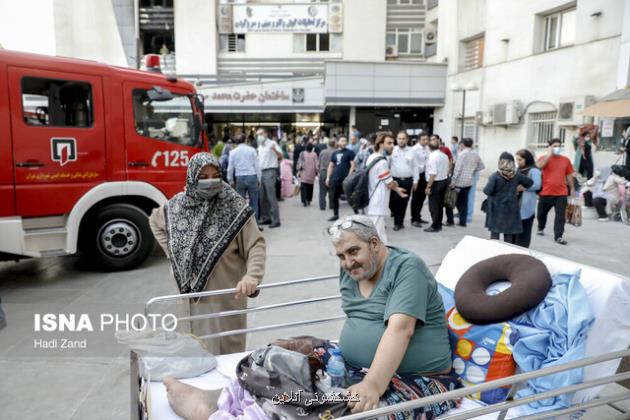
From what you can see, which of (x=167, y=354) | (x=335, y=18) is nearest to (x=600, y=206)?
(x=167, y=354)

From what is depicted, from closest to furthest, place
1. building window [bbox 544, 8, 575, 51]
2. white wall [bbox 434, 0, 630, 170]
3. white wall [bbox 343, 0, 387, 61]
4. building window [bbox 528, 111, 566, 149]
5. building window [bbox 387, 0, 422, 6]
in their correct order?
white wall [bbox 434, 0, 630, 170] → building window [bbox 544, 8, 575, 51] → building window [bbox 528, 111, 566, 149] → white wall [bbox 343, 0, 387, 61] → building window [bbox 387, 0, 422, 6]

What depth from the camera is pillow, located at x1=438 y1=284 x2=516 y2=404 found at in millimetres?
2477

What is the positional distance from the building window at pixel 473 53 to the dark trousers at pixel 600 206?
1105cm

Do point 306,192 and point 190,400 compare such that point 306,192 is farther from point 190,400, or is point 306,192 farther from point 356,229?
point 190,400

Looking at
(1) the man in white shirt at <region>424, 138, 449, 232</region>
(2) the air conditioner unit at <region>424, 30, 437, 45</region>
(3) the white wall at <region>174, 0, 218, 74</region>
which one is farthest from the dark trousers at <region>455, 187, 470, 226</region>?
(3) the white wall at <region>174, 0, 218, 74</region>

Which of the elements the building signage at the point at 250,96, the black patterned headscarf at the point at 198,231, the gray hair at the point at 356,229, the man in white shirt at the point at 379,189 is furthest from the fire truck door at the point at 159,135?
the building signage at the point at 250,96

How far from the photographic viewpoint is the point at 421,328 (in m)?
2.39

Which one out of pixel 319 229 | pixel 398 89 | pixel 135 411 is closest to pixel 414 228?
pixel 319 229

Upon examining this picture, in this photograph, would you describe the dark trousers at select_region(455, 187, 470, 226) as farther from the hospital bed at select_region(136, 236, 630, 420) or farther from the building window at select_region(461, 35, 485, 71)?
the building window at select_region(461, 35, 485, 71)

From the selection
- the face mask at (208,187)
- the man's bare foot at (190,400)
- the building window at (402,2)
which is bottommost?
the man's bare foot at (190,400)

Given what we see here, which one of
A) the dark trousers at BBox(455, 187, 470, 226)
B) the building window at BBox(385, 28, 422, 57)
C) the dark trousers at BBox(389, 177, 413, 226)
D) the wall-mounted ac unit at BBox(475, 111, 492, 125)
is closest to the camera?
the dark trousers at BBox(389, 177, 413, 226)

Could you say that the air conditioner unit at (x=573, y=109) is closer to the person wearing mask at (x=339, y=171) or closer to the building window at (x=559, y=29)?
the building window at (x=559, y=29)

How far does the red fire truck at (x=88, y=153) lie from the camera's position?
217 inches

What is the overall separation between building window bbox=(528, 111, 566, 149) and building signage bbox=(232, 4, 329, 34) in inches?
595
